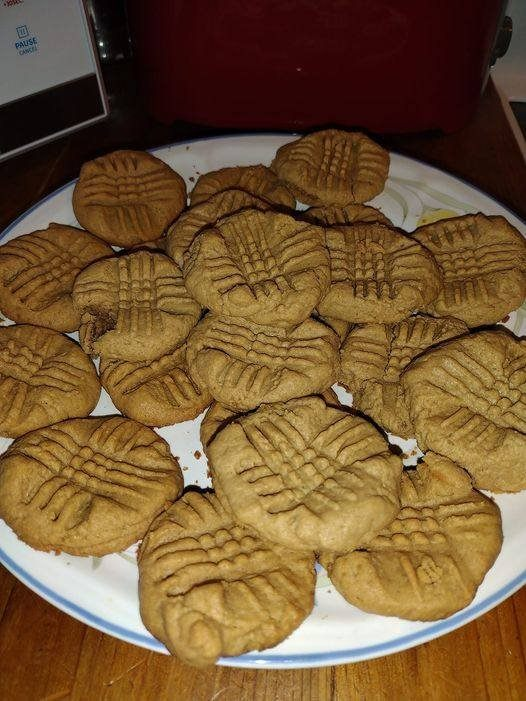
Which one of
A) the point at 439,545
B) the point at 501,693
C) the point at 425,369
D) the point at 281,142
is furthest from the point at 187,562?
the point at 281,142

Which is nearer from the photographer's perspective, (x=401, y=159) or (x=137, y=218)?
(x=137, y=218)

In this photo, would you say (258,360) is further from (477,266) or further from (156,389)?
(477,266)

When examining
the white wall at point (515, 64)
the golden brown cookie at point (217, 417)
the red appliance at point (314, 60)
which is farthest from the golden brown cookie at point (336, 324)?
the white wall at point (515, 64)

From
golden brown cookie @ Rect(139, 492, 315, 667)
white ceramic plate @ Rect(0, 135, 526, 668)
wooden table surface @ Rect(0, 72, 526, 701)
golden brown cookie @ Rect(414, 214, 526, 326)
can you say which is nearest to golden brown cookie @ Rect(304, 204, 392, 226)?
golden brown cookie @ Rect(414, 214, 526, 326)

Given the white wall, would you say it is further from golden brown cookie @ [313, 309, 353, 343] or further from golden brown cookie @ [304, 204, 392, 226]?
golden brown cookie @ [313, 309, 353, 343]

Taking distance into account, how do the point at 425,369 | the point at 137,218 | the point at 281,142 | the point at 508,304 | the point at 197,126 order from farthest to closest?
the point at 197,126
the point at 281,142
the point at 137,218
the point at 508,304
the point at 425,369

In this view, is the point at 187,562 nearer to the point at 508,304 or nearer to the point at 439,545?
the point at 439,545

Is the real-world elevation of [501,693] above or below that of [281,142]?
below
